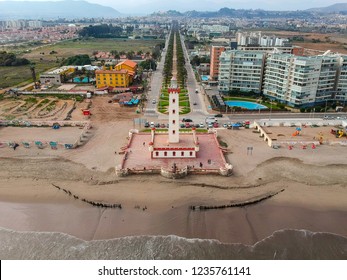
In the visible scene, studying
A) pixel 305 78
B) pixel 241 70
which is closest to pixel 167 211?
pixel 305 78

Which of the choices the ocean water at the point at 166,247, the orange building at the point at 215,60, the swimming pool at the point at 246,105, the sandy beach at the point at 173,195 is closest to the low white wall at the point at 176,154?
the sandy beach at the point at 173,195

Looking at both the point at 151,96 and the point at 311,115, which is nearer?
the point at 311,115

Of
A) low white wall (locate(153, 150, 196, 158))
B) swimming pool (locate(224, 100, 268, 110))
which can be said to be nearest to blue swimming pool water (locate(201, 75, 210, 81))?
swimming pool (locate(224, 100, 268, 110))

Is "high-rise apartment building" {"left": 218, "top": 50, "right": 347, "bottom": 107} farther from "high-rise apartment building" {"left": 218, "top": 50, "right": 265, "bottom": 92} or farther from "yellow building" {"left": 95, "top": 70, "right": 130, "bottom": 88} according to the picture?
"yellow building" {"left": 95, "top": 70, "right": 130, "bottom": 88}

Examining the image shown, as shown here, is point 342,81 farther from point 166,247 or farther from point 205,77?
→ point 166,247

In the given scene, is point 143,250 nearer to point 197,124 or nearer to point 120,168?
point 120,168

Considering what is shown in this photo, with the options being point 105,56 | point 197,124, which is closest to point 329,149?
point 197,124
